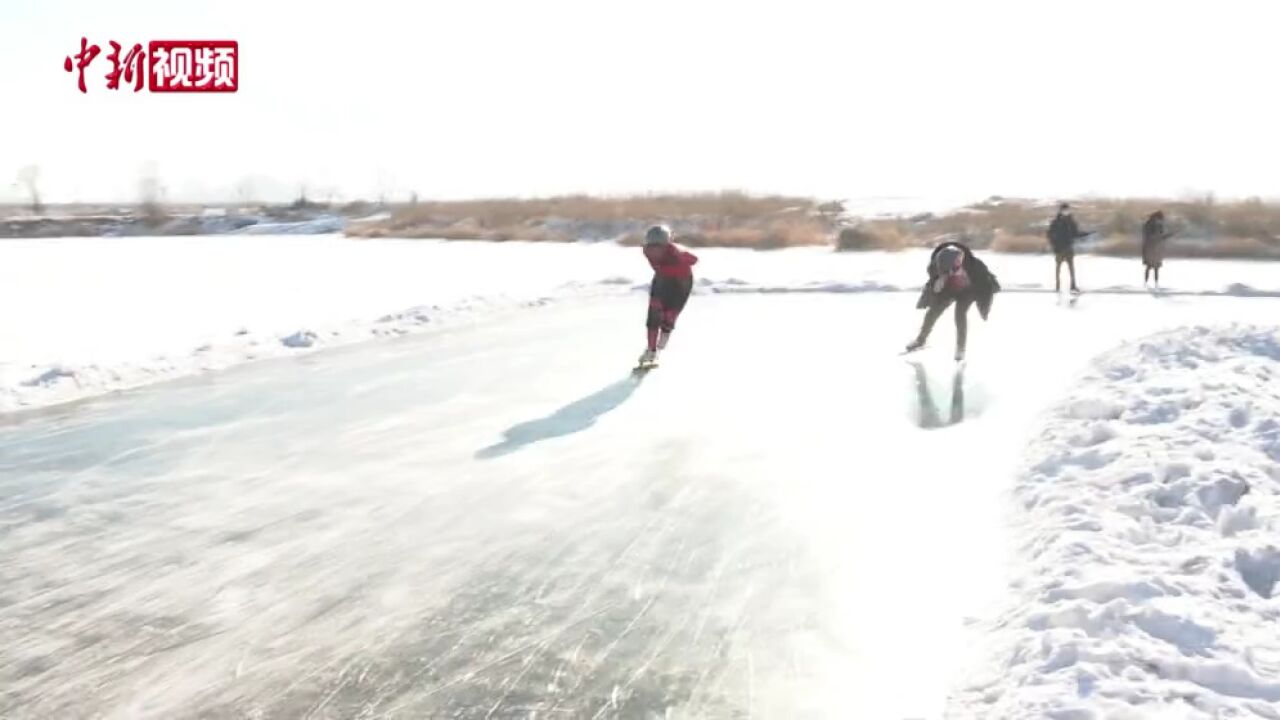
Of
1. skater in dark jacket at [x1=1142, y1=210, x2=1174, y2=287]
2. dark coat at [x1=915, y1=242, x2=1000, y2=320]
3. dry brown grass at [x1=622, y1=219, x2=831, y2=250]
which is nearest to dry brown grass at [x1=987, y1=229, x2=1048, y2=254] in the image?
dry brown grass at [x1=622, y1=219, x2=831, y2=250]

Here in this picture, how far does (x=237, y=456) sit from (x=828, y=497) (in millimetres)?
3445

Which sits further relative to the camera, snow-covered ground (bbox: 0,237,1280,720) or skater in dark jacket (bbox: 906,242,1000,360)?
skater in dark jacket (bbox: 906,242,1000,360)

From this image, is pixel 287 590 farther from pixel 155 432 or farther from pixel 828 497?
pixel 155 432

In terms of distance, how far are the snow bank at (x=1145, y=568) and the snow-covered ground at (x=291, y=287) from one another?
23.2 feet

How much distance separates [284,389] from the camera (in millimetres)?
7715

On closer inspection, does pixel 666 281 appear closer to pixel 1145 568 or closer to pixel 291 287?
pixel 1145 568

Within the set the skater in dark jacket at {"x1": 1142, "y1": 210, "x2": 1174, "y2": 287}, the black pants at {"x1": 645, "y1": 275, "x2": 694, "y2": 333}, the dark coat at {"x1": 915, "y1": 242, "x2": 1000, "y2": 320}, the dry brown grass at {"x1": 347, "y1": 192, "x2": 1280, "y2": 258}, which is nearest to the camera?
the black pants at {"x1": 645, "y1": 275, "x2": 694, "y2": 333}

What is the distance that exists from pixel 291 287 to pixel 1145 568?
16.7 meters

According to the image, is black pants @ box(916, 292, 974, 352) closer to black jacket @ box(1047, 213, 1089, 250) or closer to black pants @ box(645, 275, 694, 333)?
black pants @ box(645, 275, 694, 333)

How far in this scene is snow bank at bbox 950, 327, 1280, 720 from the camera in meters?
2.66

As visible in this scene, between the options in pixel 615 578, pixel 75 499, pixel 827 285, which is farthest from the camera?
pixel 827 285

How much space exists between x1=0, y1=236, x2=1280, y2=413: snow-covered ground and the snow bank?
23.2 ft

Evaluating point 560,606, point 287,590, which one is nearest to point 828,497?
point 560,606

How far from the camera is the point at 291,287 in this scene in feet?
58.1
